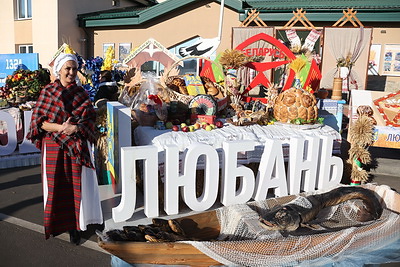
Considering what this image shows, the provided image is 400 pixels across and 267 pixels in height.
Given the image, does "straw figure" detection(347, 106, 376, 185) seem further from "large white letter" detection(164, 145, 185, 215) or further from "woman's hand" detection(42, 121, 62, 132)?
"woman's hand" detection(42, 121, 62, 132)

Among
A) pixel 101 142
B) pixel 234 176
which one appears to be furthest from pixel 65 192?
pixel 234 176

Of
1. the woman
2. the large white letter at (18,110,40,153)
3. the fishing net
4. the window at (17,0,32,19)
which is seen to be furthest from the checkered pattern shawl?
the window at (17,0,32,19)

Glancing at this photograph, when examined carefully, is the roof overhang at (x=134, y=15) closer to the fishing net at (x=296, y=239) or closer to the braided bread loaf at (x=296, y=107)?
the braided bread loaf at (x=296, y=107)

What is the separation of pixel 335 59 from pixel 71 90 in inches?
399

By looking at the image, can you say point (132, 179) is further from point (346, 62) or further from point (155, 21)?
point (155, 21)

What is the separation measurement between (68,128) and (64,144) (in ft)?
0.53

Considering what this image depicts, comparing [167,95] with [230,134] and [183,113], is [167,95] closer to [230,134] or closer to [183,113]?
[183,113]

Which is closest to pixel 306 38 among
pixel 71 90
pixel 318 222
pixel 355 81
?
pixel 355 81

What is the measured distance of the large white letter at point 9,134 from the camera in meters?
5.29

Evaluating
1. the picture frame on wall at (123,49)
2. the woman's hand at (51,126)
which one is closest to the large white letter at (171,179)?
the woman's hand at (51,126)

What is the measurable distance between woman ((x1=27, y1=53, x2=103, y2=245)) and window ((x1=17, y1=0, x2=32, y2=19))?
14.0 meters

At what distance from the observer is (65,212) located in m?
3.08

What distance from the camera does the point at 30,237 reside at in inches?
130

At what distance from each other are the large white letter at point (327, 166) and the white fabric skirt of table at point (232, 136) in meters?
0.27
